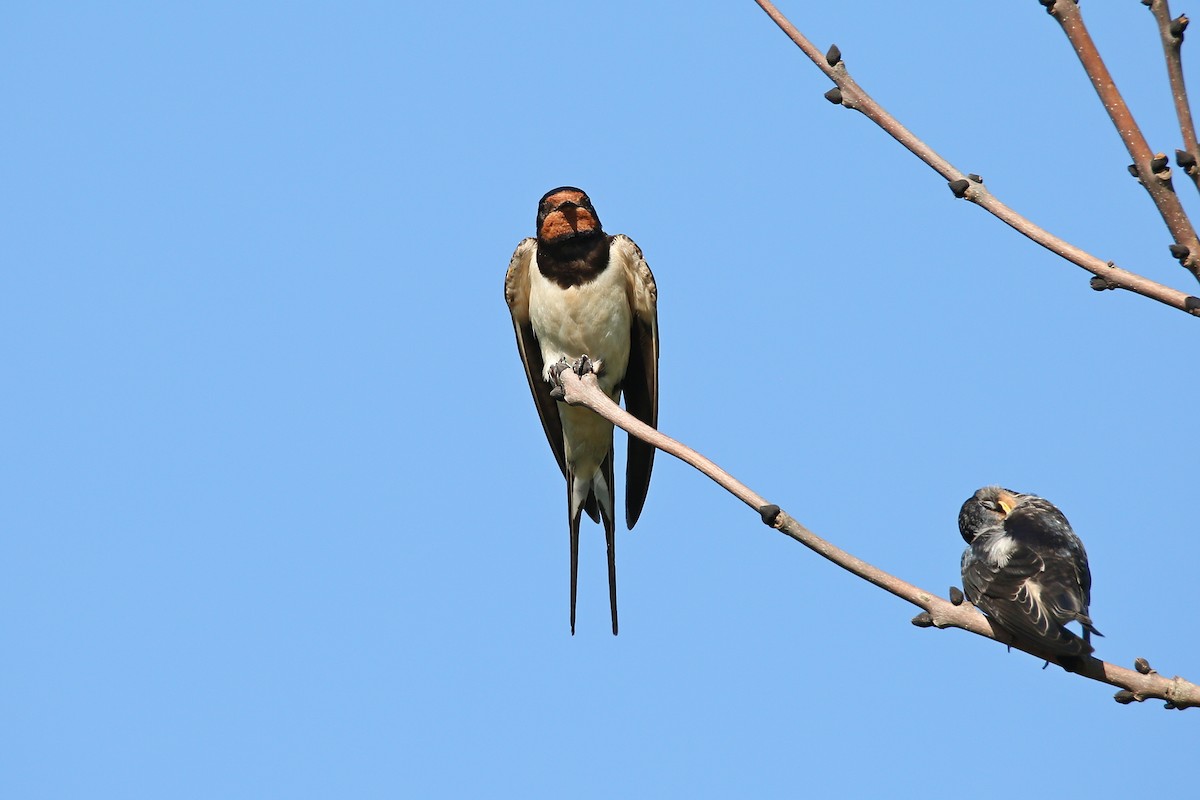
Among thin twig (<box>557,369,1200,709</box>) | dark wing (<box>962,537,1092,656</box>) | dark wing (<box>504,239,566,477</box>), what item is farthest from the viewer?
dark wing (<box>504,239,566,477</box>)

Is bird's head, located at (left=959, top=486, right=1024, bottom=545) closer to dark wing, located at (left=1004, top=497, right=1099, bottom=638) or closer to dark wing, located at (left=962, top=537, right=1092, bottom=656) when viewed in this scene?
dark wing, located at (left=1004, top=497, right=1099, bottom=638)

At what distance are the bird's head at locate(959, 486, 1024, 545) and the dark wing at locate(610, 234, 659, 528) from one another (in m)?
2.01

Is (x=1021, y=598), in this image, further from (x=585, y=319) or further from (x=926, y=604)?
(x=585, y=319)

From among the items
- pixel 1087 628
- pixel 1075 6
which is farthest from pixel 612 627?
pixel 1075 6

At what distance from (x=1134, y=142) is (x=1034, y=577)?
2.37 m

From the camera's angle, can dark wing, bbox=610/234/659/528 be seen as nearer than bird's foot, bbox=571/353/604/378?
No

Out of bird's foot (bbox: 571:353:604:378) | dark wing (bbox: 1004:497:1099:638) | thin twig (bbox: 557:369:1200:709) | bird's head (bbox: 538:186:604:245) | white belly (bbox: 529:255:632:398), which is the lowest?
thin twig (bbox: 557:369:1200:709)

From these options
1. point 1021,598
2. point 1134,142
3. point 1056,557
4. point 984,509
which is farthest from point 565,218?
point 1134,142

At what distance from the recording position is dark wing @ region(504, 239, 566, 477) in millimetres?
8211

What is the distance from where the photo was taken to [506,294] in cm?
823

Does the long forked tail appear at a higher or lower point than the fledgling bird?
higher

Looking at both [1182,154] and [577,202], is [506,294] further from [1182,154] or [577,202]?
[1182,154]

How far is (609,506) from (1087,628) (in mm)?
3963

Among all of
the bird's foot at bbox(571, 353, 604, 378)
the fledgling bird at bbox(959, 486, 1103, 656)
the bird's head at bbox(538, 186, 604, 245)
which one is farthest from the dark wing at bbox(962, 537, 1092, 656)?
the bird's head at bbox(538, 186, 604, 245)
